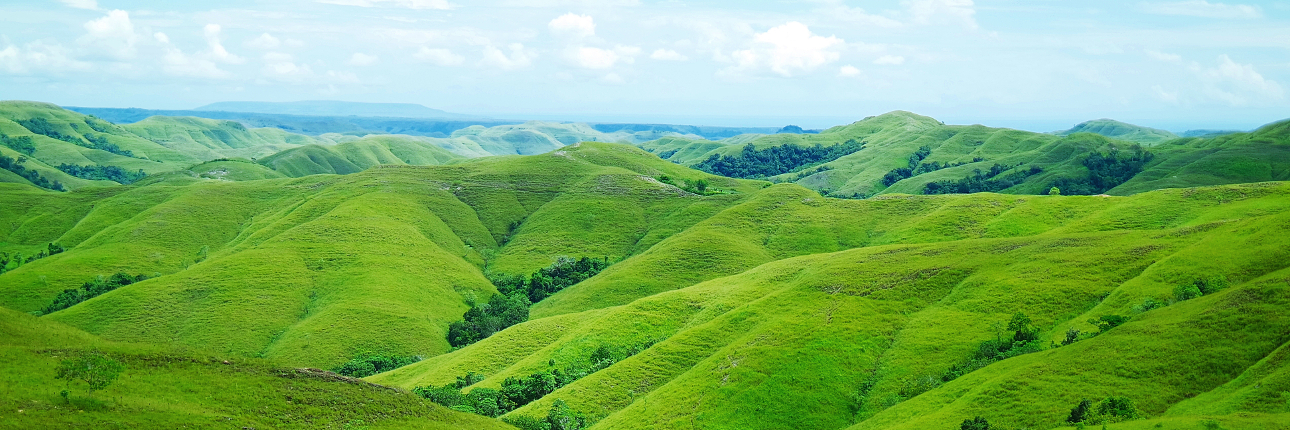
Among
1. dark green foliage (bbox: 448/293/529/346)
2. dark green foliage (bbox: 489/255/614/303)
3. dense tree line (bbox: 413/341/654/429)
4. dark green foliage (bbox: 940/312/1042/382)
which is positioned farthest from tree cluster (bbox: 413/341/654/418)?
dark green foliage (bbox: 489/255/614/303)

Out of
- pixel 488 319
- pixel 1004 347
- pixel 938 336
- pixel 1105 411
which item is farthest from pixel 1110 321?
pixel 488 319

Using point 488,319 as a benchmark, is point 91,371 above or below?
above

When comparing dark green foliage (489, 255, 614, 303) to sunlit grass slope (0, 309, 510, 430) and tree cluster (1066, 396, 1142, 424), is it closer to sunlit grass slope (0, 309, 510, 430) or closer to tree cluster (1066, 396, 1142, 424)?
sunlit grass slope (0, 309, 510, 430)

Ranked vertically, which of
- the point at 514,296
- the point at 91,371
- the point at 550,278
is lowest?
the point at 514,296

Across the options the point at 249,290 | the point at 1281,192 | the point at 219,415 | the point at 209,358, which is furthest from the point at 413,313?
the point at 1281,192

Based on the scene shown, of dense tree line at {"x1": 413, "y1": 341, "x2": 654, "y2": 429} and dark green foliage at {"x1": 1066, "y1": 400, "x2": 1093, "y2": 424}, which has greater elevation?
dark green foliage at {"x1": 1066, "y1": 400, "x2": 1093, "y2": 424}

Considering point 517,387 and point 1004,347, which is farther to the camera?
point 517,387

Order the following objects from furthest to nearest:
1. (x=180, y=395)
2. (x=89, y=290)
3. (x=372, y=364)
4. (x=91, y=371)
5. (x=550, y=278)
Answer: (x=550, y=278) → (x=89, y=290) → (x=372, y=364) → (x=180, y=395) → (x=91, y=371)

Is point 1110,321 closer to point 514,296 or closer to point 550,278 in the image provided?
point 514,296
